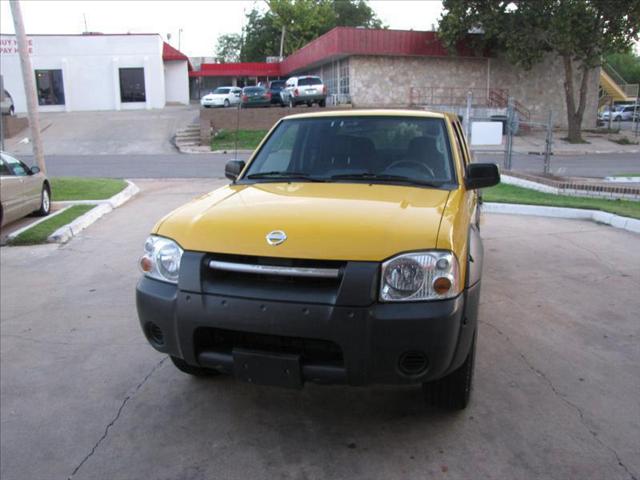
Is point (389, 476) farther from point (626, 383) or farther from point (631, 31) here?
point (631, 31)

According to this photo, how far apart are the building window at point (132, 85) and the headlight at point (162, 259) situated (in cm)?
4144

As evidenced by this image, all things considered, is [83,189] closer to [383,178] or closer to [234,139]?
[383,178]

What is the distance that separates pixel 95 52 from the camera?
40.3 meters

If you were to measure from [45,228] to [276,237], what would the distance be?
7142 mm

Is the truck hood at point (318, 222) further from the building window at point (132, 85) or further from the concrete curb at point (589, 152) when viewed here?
the building window at point (132, 85)

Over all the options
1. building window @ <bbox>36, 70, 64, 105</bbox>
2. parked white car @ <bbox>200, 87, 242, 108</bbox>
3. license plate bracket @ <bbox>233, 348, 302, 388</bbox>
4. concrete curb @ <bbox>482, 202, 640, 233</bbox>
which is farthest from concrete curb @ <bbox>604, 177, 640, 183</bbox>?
building window @ <bbox>36, 70, 64, 105</bbox>

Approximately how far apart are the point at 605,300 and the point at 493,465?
3121 millimetres

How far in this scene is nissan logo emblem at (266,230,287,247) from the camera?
2934mm

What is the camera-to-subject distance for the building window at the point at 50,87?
4072 cm

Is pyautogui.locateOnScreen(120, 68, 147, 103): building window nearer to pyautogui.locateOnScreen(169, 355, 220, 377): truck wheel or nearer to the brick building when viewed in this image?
the brick building

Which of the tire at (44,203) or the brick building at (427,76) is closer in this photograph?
the tire at (44,203)

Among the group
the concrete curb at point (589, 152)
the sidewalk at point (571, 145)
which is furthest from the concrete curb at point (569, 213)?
the concrete curb at point (589, 152)

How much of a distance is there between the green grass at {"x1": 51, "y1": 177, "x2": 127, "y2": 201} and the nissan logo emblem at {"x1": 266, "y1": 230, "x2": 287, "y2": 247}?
9.85 meters

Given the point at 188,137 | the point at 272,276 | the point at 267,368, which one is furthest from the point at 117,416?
the point at 188,137
